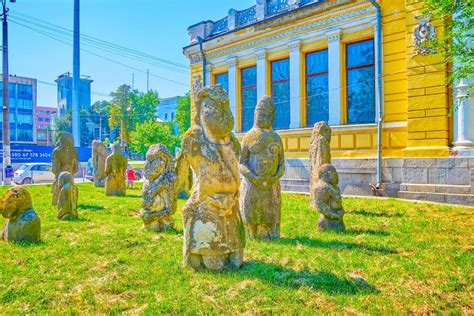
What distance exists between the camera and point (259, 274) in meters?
4.98

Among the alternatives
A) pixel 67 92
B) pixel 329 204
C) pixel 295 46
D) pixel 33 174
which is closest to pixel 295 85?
pixel 295 46

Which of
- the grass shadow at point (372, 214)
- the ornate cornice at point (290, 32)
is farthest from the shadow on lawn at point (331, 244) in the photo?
the ornate cornice at point (290, 32)

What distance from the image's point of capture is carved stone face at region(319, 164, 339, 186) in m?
7.85

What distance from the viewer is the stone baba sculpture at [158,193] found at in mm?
8086

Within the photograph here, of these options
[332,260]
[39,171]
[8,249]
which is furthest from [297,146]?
[39,171]

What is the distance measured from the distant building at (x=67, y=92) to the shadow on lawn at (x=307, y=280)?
73.9 m

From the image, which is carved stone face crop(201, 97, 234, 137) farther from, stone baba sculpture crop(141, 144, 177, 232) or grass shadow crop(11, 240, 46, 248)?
grass shadow crop(11, 240, 46, 248)

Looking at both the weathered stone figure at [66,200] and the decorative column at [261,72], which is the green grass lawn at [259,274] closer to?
the weathered stone figure at [66,200]

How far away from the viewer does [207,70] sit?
2158 centimetres

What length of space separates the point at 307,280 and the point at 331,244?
2.06 meters

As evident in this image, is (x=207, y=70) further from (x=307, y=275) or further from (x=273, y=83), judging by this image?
(x=307, y=275)

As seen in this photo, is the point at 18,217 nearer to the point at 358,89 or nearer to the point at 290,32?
the point at 358,89

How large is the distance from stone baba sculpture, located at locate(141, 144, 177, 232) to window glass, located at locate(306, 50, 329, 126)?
9975 mm

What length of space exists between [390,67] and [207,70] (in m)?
10.7
